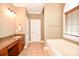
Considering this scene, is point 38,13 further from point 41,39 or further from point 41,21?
point 41,39

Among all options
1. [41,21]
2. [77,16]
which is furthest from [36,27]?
[77,16]

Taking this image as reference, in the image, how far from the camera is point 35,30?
9.38 m

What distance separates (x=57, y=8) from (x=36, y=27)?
4.69m

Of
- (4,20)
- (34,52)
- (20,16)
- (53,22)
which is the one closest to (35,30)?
(20,16)

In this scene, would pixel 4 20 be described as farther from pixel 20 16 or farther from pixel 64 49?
pixel 64 49

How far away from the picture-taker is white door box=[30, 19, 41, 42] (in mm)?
9273

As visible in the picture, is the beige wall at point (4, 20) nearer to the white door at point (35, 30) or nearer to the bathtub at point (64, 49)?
the bathtub at point (64, 49)

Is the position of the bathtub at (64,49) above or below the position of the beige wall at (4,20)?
below

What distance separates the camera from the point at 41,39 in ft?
30.6

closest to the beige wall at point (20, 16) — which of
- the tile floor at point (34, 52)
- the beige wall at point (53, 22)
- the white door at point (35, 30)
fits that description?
the tile floor at point (34, 52)

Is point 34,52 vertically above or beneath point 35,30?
beneath

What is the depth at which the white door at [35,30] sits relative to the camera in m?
9.27

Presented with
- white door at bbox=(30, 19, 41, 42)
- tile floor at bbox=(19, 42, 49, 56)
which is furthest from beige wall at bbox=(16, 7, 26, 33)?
white door at bbox=(30, 19, 41, 42)

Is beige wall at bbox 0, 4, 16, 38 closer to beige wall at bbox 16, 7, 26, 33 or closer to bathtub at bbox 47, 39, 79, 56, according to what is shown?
beige wall at bbox 16, 7, 26, 33
